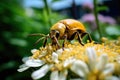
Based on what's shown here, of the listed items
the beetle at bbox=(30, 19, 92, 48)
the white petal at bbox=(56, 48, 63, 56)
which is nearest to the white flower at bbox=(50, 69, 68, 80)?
the white petal at bbox=(56, 48, 63, 56)

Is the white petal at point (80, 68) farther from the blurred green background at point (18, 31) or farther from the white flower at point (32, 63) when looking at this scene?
the blurred green background at point (18, 31)

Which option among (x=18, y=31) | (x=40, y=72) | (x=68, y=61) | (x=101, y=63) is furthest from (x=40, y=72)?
(x=18, y=31)

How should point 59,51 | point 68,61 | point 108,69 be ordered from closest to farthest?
1. point 108,69
2. point 68,61
3. point 59,51

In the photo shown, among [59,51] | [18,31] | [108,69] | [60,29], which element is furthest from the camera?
[18,31]

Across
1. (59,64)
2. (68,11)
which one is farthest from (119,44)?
(68,11)

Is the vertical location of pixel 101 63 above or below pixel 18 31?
above

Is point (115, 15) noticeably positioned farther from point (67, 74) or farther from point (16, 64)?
point (67, 74)

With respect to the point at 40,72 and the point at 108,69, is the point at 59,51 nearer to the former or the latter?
the point at 40,72

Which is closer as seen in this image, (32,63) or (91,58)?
(91,58)

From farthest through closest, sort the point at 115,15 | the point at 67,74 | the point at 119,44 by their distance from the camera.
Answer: the point at 115,15 → the point at 119,44 → the point at 67,74
